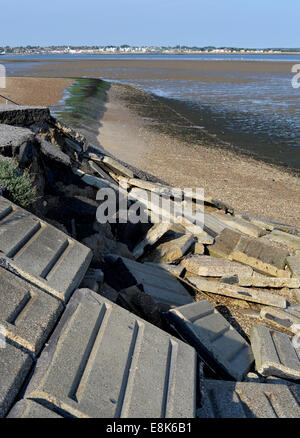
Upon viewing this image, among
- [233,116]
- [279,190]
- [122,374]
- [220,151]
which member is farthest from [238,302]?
[233,116]

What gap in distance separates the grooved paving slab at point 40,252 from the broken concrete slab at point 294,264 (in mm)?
3487

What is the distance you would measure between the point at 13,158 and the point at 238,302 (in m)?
3.76

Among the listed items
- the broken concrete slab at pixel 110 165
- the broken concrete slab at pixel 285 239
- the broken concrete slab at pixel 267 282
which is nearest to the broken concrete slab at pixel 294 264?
the broken concrete slab at pixel 267 282

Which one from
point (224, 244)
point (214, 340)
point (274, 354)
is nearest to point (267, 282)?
point (224, 244)

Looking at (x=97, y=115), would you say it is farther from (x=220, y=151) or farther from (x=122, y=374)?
(x=122, y=374)

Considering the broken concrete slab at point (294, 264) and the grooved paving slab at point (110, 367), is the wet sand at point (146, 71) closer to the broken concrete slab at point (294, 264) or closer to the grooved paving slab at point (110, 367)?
the broken concrete slab at point (294, 264)

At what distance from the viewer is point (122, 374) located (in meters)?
2.79

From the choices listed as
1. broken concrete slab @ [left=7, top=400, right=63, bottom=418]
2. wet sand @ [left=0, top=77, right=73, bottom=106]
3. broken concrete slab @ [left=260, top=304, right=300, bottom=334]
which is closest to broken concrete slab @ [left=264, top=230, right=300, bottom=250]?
broken concrete slab @ [left=260, top=304, right=300, bottom=334]

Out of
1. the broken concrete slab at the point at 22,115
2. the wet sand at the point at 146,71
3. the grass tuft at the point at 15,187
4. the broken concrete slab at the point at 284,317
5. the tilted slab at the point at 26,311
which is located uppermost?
the wet sand at the point at 146,71

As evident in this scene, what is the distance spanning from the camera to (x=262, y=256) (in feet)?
20.9

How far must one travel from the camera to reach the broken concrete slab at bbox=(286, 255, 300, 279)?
600cm

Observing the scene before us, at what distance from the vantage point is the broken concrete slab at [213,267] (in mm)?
5879
